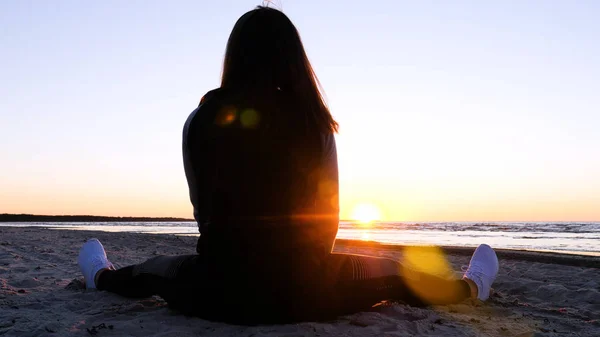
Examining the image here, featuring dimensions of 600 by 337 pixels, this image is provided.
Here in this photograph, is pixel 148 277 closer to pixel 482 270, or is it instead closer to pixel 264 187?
pixel 264 187

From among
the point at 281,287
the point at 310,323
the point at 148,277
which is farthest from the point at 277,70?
the point at 148,277

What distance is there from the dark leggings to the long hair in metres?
0.77

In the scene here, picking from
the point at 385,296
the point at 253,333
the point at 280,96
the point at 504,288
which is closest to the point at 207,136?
the point at 280,96

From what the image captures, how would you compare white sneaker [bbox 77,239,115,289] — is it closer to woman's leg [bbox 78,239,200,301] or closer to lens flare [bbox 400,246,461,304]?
woman's leg [bbox 78,239,200,301]

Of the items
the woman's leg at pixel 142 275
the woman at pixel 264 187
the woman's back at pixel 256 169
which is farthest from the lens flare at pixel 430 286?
the woman's leg at pixel 142 275

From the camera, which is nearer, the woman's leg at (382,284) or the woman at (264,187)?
the woman at (264,187)

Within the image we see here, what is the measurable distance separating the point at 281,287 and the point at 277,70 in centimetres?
111

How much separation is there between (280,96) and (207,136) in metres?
0.42

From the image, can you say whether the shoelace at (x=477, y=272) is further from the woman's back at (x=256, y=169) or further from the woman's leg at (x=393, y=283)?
the woman's back at (x=256, y=169)

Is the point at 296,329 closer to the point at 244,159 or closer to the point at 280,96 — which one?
the point at 244,159

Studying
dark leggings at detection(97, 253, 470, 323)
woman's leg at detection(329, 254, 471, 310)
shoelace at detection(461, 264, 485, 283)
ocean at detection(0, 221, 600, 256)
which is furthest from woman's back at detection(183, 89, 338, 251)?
ocean at detection(0, 221, 600, 256)

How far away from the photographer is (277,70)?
7.99 ft

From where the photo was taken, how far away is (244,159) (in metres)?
2.29

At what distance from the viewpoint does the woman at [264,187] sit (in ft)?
7.54
